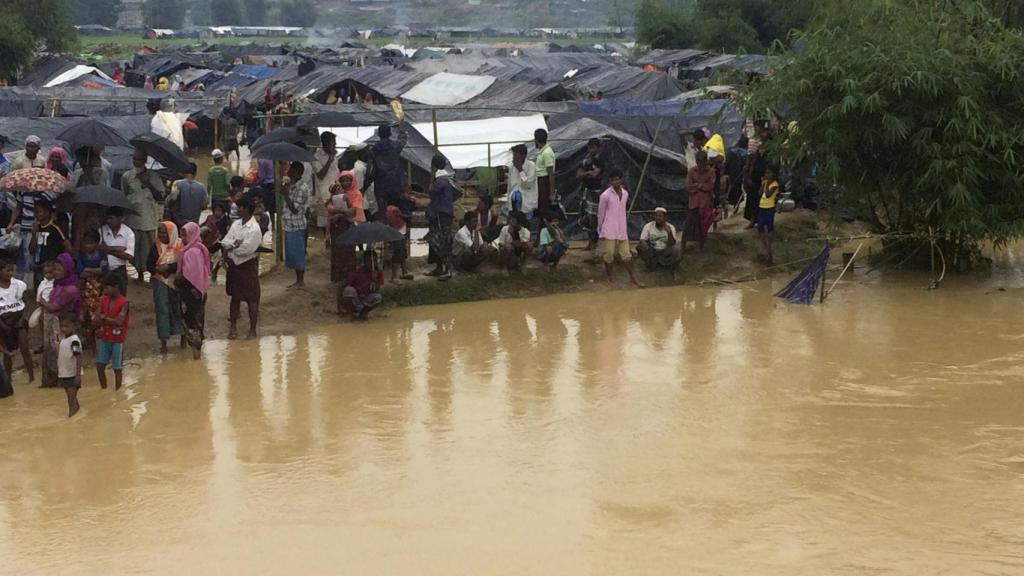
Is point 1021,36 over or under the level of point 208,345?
over

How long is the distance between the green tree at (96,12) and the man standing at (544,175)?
122m

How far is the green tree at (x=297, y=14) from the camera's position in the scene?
141625mm

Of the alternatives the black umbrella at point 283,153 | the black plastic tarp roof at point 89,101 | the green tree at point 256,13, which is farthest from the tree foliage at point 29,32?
the green tree at point 256,13

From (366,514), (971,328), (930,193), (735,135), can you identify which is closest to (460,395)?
(366,514)

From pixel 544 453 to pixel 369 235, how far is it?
359 centimetres

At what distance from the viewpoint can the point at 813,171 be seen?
15.6 m

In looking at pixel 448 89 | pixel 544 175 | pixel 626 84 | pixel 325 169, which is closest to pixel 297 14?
pixel 448 89

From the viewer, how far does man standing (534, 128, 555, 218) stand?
44.5 feet

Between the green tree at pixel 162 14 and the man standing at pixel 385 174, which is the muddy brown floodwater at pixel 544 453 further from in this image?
the green tree at pixel 162 14

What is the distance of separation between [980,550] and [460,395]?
430 cm

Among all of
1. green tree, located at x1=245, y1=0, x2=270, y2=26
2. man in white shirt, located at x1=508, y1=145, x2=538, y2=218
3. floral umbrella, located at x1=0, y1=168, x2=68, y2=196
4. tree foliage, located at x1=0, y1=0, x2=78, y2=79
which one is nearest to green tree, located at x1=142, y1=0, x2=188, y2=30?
green tree, located at x1=245, y1=0, x2=270, y2=26

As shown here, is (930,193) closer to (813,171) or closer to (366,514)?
(813,171)

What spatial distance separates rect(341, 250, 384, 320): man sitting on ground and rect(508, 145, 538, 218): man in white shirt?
226 centimetres

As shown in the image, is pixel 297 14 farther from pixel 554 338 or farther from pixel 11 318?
pixel 11 318
